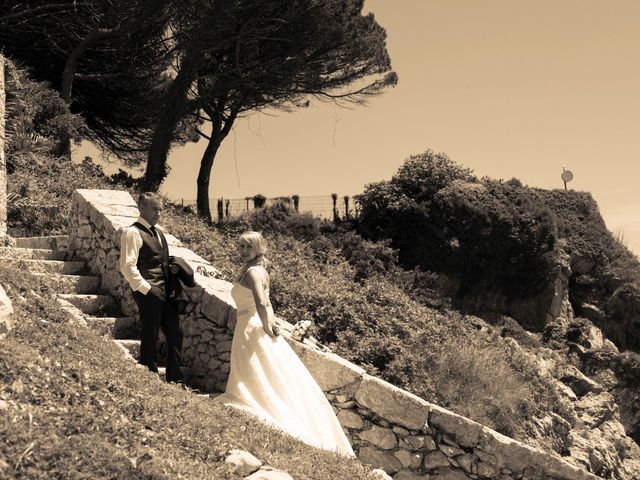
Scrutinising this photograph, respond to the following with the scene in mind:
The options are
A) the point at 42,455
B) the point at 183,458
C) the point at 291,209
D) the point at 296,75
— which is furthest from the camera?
the point at 296,75

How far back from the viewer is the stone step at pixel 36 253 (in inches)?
387

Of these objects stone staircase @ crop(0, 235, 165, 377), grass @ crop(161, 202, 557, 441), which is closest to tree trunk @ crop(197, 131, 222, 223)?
grass @ crop(161, 202, 557, 441)

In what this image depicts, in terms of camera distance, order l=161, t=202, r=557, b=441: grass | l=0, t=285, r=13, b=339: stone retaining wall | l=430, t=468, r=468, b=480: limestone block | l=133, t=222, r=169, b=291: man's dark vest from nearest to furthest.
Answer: l=0, t=285, r=13, b=339: stone retaining wall → l=133, t=222, r=169, b=291: man's dark vest → l=430, t=468, r=468, b=480: limestone block → l=161, t=202, r=557, b=441: grass

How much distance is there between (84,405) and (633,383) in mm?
14865

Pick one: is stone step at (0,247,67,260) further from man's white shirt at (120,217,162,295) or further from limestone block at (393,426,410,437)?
limestone block at (393,426,410,437)

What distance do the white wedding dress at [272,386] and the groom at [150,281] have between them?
71 cm

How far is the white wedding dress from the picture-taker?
7.71 metres

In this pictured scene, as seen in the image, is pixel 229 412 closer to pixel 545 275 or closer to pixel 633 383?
pixel 633 383

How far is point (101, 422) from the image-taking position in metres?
5.61

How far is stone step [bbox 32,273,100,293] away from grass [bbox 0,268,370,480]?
6.36 ft

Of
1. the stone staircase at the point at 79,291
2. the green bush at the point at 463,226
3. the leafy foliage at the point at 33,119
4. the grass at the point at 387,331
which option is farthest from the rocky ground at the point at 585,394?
the leafy foliage at the point at 33,119

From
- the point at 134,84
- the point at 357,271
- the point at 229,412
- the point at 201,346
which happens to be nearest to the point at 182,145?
the point at 134,84

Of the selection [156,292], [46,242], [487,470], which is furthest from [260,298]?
[46,242]

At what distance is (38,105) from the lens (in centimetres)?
1866
